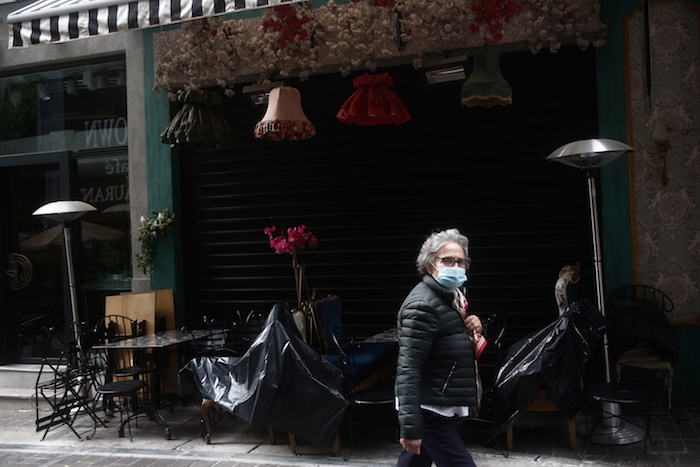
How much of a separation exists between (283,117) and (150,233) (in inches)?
103

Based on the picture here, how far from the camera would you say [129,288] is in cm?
923

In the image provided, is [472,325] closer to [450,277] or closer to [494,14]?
[450,277]

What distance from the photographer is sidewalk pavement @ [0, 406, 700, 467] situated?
5797 millimetres

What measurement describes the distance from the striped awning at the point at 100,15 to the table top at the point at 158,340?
3.25 meters

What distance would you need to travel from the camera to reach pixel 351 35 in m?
7.64

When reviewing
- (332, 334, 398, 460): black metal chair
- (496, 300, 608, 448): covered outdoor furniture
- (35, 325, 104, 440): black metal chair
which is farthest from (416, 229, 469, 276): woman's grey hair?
(35, 325, 104, 440): black metal chair

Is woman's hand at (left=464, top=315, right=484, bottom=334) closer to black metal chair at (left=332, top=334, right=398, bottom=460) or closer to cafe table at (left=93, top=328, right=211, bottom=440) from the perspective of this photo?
black metal chair at (left=332, top=334, right=398, bottom=460)

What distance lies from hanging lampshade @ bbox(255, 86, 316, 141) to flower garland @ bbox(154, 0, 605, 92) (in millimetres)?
677

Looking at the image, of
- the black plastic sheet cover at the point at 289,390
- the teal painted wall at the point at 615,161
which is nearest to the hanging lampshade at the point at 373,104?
the teal painted wall at the point at 615,161

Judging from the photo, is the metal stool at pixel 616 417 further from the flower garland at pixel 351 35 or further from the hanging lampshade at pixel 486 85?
the flower garland at pixel 351 35

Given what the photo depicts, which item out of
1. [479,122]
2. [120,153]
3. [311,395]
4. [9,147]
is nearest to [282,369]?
[311,395]

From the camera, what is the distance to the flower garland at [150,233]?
340 inches

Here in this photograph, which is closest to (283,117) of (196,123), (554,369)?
(196,123)

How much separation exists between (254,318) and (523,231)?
3.56m
